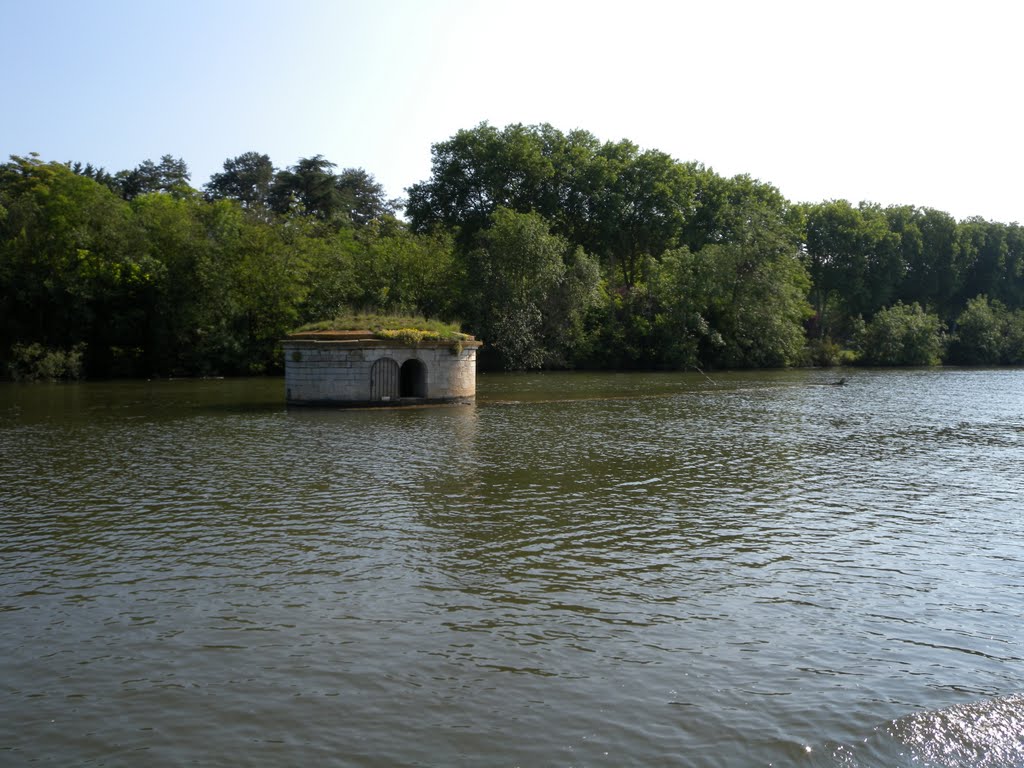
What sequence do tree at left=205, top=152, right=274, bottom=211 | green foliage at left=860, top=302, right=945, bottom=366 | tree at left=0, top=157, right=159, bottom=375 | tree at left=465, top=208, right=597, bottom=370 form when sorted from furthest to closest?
tree at left=205, top=152, right=274, bottom=211 → green foliage at left=860, top=302, right=945, bottom=366 → tree at left=465, top=208, right=597, bottom=370 → tree at left=0, top=157, right=159, bottom=375

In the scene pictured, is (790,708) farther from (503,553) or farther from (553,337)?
(553,337)

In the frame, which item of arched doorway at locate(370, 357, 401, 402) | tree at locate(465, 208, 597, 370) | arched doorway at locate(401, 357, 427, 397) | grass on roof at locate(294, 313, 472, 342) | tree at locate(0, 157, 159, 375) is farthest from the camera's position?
tree at locate(465, 208, 597, 370)

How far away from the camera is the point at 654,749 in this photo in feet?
20.6

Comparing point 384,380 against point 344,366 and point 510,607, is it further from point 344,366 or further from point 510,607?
point 510,607

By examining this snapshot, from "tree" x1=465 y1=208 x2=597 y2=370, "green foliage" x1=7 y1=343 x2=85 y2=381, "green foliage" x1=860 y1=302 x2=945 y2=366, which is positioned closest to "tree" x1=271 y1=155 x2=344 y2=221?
"tree" x1=465 y1=208 x2=597 y2=370

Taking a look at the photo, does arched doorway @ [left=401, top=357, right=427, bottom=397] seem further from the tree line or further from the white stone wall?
the tree line

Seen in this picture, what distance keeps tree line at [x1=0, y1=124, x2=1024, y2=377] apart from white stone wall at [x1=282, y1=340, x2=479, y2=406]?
21.8 m

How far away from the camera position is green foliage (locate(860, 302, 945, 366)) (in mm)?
71625

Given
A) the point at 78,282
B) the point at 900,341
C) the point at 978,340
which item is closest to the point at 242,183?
Answer: the point at 78,282

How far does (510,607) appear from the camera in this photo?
9.35 m

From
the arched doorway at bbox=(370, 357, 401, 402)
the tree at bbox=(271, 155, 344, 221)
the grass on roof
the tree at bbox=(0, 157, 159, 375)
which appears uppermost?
the tree at bbox=(271, 155, 344, 221)

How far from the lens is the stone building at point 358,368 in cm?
3094

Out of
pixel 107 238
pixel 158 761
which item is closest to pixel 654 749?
pixel 158 761

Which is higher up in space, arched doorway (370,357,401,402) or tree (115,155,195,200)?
tree (115,155,195,200)
